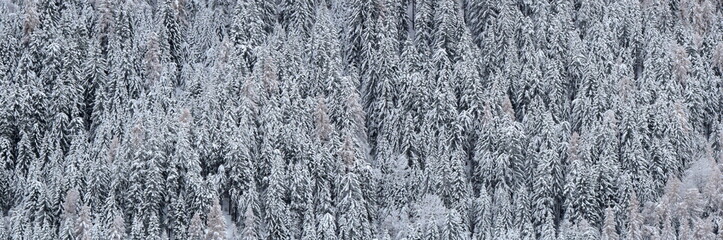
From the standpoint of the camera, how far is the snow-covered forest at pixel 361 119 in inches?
3605

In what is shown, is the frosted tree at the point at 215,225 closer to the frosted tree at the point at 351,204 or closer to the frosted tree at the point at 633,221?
the frosted tree at the point at 351,204

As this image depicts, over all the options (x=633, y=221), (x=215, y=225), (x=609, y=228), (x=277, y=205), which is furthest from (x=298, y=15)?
(x=633, y=221)

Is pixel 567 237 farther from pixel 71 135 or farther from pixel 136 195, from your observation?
pixel 71 135

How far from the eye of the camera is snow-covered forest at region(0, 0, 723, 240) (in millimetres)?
91562

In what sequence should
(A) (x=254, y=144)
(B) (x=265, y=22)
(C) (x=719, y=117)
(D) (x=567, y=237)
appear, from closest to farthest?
(D) (x=567, y=237)
(A) (x=254, y=144)
(C) (x=719, y=117)
(B) (x=265, y=22)

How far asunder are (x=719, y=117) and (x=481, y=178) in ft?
88.5

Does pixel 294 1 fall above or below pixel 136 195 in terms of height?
above

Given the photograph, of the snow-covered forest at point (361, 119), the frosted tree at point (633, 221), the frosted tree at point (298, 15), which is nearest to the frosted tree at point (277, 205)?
the snow-covered forest at point (361, 119)

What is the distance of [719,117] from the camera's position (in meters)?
106

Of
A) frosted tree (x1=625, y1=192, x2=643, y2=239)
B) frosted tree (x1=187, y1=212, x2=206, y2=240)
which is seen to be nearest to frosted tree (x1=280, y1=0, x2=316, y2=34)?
frosted tree (x1=187, y1=212, x2=206, y2=240)

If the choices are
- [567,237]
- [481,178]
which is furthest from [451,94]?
[567,237]

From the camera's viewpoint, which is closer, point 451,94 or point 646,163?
point 646,163

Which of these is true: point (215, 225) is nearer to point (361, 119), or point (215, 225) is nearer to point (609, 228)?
point (361, 119)

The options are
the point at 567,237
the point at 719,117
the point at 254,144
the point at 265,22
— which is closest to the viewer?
the point at 567,237
